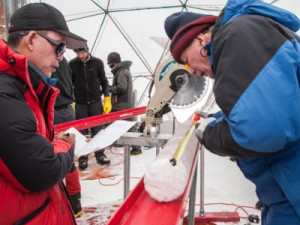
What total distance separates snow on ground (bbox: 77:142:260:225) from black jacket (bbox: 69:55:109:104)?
1123mm

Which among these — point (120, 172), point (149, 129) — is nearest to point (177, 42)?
point (149, 129)

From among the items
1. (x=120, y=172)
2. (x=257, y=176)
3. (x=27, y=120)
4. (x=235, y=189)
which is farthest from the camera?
(x=120, y=172)

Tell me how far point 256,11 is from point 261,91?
0.30 meters

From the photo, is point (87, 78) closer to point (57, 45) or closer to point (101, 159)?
point (101, 159)

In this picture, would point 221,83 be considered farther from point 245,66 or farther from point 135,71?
point 135,71

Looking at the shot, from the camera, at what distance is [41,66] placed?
4.04 feet

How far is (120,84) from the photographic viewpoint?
4977 millimetres

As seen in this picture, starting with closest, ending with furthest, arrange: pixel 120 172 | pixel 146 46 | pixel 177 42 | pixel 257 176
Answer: pixel 257 176 → pixel 177 42 → pixel 120 172 → pixel 146 46

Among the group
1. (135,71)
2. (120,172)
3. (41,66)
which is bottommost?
(120,172)

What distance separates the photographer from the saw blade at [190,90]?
1.97 metres

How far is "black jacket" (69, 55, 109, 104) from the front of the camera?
419cm

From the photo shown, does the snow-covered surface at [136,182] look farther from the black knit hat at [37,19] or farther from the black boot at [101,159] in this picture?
the black knit hat at [37,19]

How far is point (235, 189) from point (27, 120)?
10.8 feet

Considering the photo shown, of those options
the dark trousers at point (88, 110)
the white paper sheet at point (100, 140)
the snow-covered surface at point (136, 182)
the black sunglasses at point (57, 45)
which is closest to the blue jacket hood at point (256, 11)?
the black sunglasses at point (57, 45)
